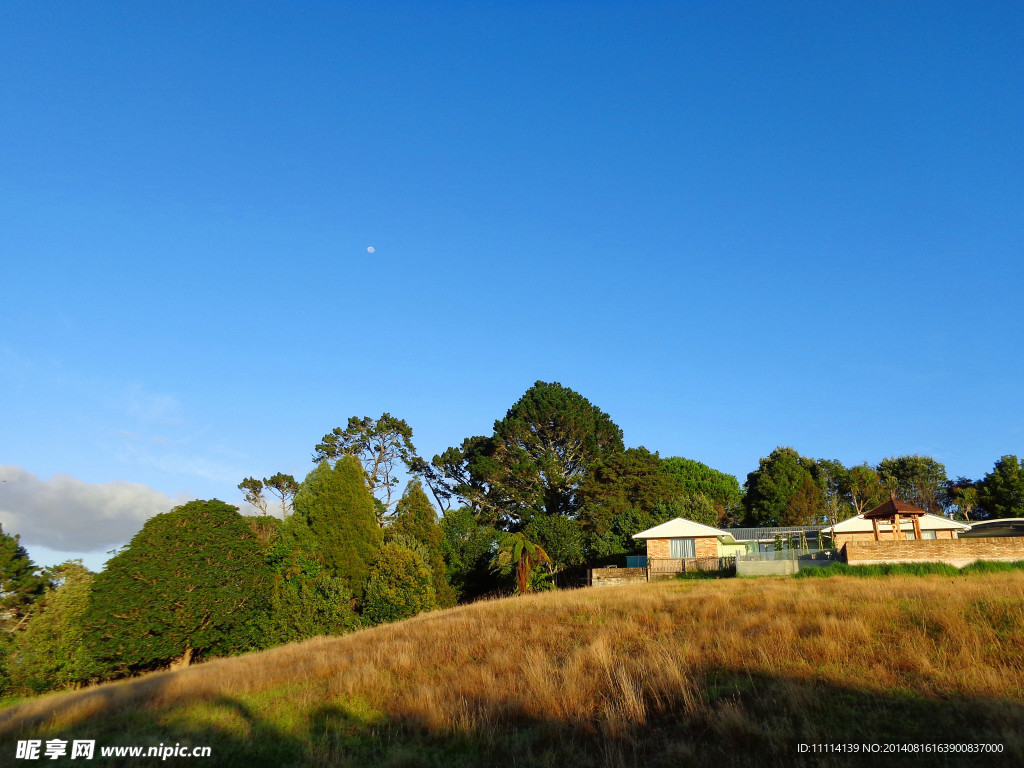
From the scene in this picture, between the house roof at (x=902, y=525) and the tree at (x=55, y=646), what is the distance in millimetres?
44408

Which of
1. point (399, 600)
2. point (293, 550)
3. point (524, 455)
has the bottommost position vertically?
point (399, 600)

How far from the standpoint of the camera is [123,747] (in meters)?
8.95

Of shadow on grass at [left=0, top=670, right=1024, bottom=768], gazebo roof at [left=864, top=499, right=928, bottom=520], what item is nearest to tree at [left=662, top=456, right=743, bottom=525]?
gazebo roof at [left=864, top=499, right=928, bottom=520]

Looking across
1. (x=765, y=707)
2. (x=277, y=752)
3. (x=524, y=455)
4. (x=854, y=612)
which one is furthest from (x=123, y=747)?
(x=524, y=455)

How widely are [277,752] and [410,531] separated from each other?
33.7 meters

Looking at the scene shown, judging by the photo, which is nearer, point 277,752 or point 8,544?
point 277,752

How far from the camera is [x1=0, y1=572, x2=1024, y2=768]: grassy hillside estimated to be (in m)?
7.20

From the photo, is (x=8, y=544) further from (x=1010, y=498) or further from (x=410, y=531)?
(x=1010, y=498)

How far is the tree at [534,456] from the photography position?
56406 millimetres

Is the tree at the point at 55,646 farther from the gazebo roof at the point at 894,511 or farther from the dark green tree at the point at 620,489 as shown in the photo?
the gazebo roof at the point at 894,511

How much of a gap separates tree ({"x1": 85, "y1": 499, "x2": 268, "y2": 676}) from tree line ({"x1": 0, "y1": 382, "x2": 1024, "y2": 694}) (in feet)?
0.18

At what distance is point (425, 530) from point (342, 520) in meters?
8.41

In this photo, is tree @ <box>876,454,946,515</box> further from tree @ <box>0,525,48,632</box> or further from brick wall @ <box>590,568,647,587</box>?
tree @ <box>0,525,48,632</box>

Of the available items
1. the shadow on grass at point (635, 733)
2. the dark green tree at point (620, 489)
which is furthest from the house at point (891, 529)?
the shadow on grass at point (635, 733)
